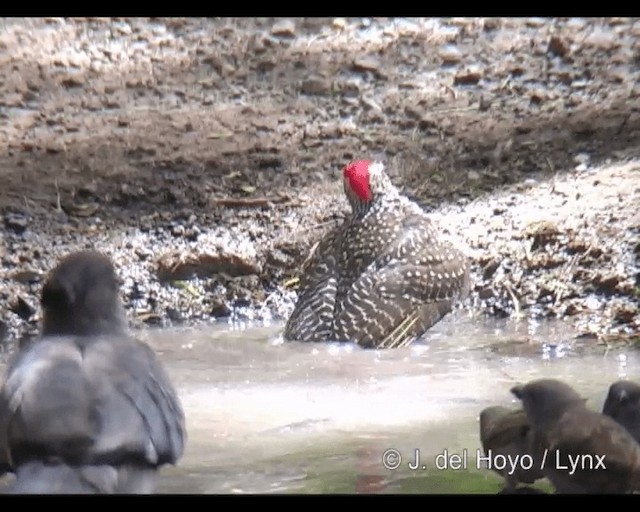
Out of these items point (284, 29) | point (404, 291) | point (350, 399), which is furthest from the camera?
point (404, 291)

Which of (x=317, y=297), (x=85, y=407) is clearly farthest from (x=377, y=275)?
(x=85, y=407)

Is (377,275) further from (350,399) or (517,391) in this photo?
(517,391)

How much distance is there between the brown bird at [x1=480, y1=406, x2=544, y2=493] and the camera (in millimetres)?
3354

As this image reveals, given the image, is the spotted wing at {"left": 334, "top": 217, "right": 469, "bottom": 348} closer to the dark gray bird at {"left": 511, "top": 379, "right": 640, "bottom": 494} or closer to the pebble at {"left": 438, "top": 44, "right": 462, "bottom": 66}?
the pebble at {"left": 438, "top": 44, "right": 462, "bottom": 66}

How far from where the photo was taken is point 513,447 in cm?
339

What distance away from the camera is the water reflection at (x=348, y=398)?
11.2 feet

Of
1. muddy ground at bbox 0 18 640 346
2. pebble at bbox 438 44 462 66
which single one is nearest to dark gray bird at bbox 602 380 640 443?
muddy ground at bbox 0 18 640 346

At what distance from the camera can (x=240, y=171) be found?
4.32m

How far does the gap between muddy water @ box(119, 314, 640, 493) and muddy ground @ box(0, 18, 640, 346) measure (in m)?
0.15

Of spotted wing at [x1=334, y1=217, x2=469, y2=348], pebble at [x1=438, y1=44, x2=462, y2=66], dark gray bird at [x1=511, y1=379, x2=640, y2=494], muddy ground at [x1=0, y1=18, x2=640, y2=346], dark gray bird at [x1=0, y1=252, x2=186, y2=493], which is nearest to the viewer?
dark gray bird at [x1=0, y1=252, x2=186, y2=493]

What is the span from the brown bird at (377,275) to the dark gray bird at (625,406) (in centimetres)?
91

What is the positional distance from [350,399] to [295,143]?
2.74ft
